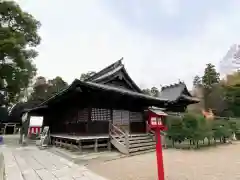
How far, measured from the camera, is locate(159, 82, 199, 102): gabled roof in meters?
25.5

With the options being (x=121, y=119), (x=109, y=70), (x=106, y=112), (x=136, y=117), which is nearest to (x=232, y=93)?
(x=136, y=117)

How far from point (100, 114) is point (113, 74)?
155 inches

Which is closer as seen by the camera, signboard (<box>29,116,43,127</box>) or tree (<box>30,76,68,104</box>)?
signboard (<box>29,116,43,127</box>)

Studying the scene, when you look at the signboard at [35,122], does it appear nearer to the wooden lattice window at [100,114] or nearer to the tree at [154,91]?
the wooden lattice window at [100,114]

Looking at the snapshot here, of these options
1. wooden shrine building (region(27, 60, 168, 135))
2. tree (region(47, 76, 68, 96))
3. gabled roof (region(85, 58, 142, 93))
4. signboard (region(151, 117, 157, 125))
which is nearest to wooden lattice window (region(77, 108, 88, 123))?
wooden shrine building (region(27, 60, 168, 135))

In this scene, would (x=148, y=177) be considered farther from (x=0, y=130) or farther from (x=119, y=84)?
(x=0, y=130)

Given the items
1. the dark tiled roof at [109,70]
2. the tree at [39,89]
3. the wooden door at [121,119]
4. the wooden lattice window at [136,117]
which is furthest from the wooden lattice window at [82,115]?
the tree at [39,89]

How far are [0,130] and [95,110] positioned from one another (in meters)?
29.8

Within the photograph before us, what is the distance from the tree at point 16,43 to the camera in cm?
1842

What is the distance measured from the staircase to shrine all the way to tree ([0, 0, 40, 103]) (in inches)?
492

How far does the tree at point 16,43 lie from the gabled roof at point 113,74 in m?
8.16

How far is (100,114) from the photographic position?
12750 mm

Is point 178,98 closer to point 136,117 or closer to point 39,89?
point 136,117

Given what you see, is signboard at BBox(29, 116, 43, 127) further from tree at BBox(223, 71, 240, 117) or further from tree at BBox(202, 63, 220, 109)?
tree at BBox(202, 63, 220, 109)
